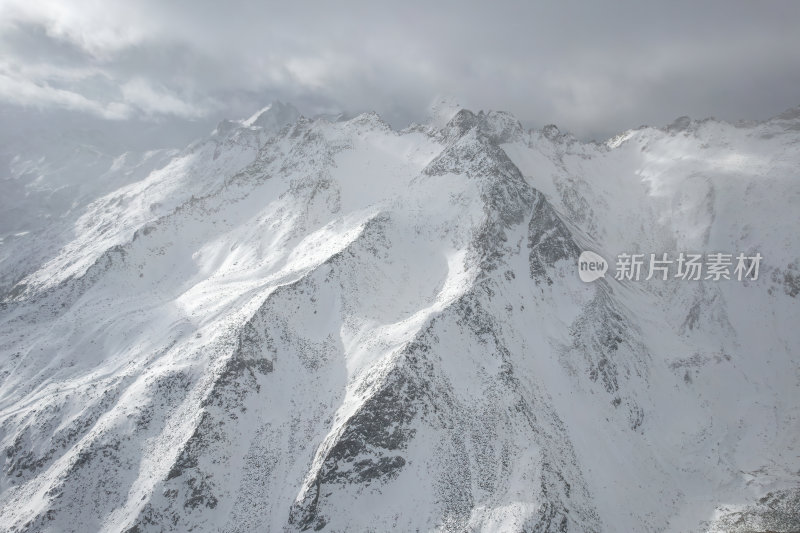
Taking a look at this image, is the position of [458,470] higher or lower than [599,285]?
lower

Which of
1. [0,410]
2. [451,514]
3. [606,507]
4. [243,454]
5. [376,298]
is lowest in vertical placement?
[606,507]

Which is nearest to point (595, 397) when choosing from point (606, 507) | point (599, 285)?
point (606, 507)

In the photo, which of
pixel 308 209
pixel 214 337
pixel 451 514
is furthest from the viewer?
pixel 308 209

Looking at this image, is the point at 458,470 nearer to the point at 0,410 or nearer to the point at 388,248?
the point at 388,248

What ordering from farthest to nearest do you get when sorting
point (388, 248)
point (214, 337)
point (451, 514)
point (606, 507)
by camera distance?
point (388, 248) < point (214, 337) < point (606, 507) < point (451, 514)

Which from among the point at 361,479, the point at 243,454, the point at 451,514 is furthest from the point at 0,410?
the point at 451,514

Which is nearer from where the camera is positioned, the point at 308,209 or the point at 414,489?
the point at 414,489
